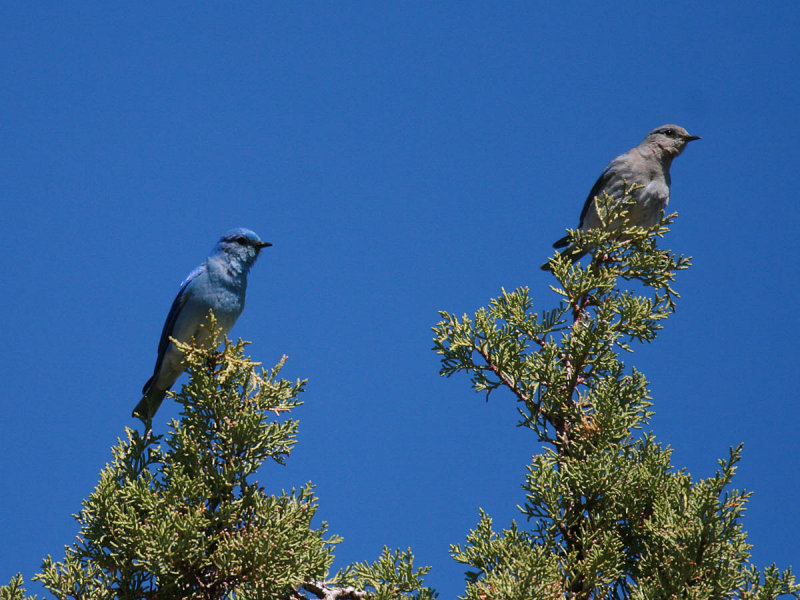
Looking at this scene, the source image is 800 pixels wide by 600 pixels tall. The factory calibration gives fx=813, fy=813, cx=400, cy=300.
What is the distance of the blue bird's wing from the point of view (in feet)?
20.8

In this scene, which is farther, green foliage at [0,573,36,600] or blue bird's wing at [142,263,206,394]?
blue bird's wing at [142,263,206,394]

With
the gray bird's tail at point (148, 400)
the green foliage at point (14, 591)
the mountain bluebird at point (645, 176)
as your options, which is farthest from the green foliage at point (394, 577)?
the mountain bluebird at point (645, 176)

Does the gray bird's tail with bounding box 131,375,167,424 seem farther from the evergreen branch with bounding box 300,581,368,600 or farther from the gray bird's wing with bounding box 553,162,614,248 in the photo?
the gray bird's wing with bounding box 553,162,614,248

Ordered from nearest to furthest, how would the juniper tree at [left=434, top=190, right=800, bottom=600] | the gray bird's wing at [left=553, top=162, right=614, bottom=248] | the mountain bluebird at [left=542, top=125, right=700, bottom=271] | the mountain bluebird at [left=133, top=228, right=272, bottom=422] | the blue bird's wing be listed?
the juniper tree at [left=434, top=190, right=800, bottom=600], the mountain bluebird at [left=133, top=228, right=272, bottom=422], the blue bird's wing, the mountain bluebird at [left=542, top=125, right=700, bottom=271], the gray bird's wing at [left=553, top=162, right=614, bottom=248]

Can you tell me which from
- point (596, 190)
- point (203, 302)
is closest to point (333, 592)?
point (203, 302)

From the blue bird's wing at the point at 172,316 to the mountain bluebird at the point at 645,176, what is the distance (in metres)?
3.59

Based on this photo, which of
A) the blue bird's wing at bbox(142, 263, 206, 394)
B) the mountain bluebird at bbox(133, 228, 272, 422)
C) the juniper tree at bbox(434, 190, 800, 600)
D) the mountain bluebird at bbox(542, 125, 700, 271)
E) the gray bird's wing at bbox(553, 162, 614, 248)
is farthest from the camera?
the gray bird's wing at bbox(553, 162, 614, 248)

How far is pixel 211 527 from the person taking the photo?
3900 millimetres

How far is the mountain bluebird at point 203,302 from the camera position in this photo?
6.23 meters

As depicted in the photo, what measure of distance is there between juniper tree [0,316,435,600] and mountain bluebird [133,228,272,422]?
198 cm

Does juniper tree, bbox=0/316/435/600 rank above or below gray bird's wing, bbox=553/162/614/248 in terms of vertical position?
below

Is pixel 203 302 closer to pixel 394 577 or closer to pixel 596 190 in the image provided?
pixel 394 577

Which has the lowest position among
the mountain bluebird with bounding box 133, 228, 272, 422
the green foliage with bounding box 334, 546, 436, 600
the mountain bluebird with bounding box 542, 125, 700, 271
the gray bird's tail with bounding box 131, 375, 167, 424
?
the green foliage with bounding box 334, 546, 436, 600

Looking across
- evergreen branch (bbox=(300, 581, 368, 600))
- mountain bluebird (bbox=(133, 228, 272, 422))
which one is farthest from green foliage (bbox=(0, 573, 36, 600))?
mountain bluebird (bbox=(133, 228, 272, 422))
